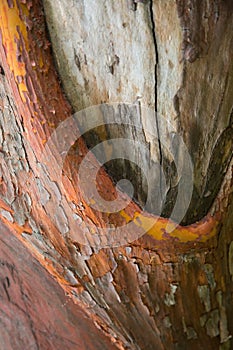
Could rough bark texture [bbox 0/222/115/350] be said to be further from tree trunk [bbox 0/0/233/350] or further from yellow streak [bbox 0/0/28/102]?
yellow streak [bbox 0/0/28/102]

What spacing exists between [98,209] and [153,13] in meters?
0.26

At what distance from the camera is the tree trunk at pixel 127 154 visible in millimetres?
607

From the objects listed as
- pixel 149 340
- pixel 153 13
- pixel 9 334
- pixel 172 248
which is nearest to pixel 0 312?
pixel 9 334

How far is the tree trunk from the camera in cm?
61

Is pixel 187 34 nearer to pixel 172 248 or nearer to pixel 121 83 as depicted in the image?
pixel 121 83

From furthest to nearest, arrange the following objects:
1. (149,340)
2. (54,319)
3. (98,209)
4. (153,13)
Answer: (54,319) < (149,340) < (98,209) < (153,13)

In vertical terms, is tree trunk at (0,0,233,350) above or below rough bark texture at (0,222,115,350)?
above

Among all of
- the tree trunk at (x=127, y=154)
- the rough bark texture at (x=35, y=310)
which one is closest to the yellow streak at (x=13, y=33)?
the tree trunk at (x=127, y=154)

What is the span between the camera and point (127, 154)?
28.3 inches

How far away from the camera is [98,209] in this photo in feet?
2.25

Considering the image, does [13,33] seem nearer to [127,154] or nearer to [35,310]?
[127,154]

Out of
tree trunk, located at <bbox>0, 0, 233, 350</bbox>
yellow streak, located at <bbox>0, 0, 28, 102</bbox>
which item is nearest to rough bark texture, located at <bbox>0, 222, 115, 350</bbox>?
tree trunk, located at <bbox>0, 0, 233, 350</bbox>

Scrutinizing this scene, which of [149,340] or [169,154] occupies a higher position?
[169,154]

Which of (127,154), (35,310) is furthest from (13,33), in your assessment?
(35,310)
